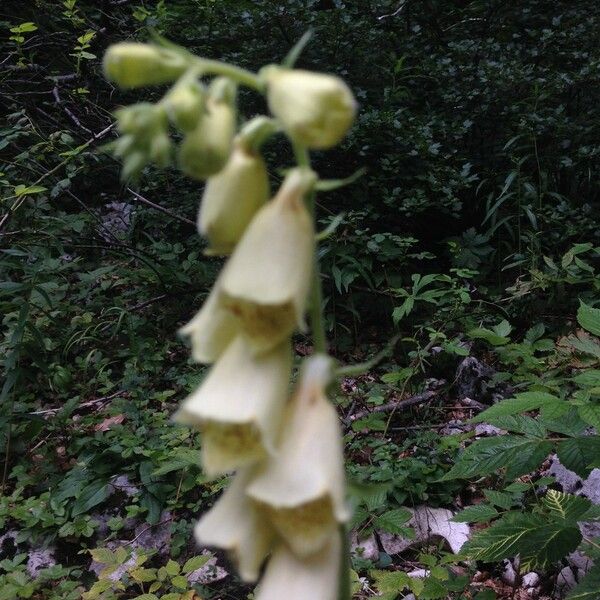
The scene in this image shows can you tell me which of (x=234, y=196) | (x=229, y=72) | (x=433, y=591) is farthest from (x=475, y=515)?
(x=229, y=72)

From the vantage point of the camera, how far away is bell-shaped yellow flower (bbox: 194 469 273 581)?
0.90 meters

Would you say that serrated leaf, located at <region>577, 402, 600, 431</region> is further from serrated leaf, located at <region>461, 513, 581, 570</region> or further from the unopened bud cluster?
the unopened bud cluster

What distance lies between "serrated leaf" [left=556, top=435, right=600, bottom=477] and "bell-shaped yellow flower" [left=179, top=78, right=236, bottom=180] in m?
1.20

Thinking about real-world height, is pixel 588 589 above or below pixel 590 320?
below

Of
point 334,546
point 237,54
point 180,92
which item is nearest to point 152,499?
point 334,546

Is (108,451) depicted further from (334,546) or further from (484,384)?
(334,546)

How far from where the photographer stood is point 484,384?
3.44m

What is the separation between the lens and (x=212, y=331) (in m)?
0.95

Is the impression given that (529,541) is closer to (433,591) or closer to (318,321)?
(433,591)

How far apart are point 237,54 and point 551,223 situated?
2507 mm

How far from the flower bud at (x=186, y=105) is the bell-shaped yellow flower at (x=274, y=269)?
0.16 m

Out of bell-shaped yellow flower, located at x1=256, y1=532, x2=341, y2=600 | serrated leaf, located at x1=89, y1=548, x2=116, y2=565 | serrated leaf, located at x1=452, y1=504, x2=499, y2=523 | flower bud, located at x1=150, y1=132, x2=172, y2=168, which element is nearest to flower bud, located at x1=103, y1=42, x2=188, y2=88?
flower bud, located at x1=150, y1=132, x2=172, y2=168

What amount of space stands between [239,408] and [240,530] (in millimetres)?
188

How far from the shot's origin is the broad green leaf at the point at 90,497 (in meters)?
2.77
